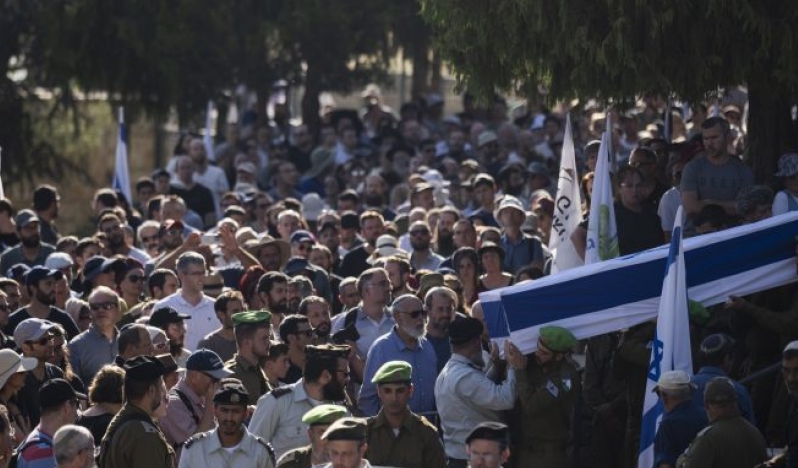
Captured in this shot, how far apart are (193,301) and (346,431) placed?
19.3ft

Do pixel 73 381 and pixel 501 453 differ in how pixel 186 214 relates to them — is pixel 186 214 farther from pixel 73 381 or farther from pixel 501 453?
pixel 501 453

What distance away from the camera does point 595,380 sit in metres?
13.7

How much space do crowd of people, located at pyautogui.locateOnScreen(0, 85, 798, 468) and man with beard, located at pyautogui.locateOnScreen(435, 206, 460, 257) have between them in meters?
0.03

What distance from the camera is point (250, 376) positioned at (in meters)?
13.1


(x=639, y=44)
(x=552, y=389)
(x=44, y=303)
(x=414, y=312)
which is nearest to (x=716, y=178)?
(x=639, y=44)

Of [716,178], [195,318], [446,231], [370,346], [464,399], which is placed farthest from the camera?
[446,231]

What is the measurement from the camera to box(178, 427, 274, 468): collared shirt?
36.5 ft

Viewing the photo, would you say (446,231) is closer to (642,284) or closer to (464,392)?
(642,284)

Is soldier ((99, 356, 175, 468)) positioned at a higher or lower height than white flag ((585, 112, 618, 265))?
lower

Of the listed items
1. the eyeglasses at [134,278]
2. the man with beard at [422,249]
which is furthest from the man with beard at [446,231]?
the eyeglasses at [134,278]

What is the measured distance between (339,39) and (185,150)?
125 inches

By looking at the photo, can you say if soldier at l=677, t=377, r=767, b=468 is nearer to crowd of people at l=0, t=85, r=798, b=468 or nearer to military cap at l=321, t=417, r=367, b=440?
Answer: crowd of people at l=0, t=85, r=798, b=468

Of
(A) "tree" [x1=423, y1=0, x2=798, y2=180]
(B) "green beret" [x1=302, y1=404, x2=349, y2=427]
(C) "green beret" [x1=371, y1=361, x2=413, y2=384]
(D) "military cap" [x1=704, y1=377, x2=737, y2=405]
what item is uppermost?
(A) "tree" [x1=423, y1=0, x2=798, y2=180]

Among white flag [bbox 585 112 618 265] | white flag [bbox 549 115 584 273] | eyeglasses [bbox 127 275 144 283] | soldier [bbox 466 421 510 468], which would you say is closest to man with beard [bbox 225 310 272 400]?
white flag [bbox 585 112 618 265]
